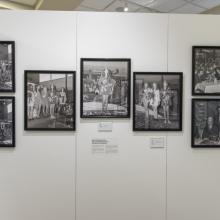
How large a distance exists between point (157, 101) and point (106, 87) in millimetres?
520

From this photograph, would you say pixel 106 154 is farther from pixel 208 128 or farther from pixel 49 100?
pixel 208 128

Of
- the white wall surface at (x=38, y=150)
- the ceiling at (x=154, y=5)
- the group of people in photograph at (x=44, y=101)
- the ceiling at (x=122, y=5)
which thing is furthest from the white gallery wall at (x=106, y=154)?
the ceiling at (x=154, y=5)

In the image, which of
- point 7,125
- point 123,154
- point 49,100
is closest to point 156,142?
point 123,154

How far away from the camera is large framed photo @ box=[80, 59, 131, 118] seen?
248 centimetres

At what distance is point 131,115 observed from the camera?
251cm

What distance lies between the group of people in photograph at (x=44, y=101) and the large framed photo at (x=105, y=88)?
0.22 meters

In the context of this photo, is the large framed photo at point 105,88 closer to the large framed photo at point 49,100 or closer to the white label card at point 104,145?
the large framed photo at point 49,100

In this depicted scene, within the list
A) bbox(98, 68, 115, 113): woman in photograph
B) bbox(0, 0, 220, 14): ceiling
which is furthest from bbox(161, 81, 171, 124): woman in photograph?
bbox(0, 0, 220, 14): ceiling

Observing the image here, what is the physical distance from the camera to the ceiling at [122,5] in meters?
3.75

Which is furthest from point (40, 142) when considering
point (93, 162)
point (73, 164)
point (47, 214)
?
point (47, 214)

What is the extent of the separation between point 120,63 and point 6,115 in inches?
47.5

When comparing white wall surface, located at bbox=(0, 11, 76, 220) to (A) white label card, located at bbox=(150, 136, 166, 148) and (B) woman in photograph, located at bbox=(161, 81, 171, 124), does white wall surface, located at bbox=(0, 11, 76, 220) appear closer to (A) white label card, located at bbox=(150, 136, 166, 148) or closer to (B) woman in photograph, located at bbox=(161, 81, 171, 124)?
(A) white label card, located at bbox=(150, 136, 166, 148)

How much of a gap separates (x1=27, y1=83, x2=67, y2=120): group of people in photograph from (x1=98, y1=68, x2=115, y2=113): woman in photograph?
1.21ft

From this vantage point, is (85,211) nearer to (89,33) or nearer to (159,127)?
(159,127)
